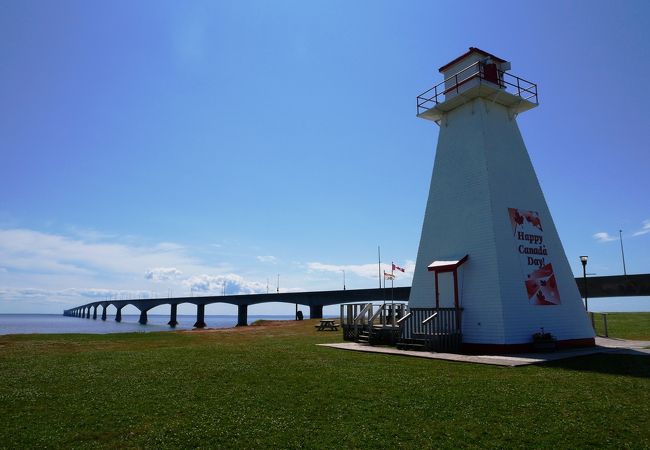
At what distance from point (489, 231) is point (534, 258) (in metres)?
2.69

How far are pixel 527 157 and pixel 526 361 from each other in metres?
11.6

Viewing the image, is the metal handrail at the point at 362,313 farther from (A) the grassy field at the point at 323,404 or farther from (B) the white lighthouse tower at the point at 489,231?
(A) the grassy field at the point at 323,404

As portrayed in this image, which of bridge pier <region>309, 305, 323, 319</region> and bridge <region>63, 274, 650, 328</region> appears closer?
bridge <region>63, 274, 650, 328</region>

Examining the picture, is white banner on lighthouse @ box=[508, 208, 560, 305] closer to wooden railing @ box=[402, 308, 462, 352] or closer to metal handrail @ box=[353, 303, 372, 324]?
wooden railing @ box=[402, 308, 462, 352]

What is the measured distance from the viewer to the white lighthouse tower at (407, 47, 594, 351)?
59.2 ft

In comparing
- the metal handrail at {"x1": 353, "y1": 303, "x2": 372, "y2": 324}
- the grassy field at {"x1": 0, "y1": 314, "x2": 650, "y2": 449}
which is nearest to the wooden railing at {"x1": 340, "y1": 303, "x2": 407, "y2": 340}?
the metal handrail at {"x1": 353, "y1": 303, "x2": 372, "y2": 324}

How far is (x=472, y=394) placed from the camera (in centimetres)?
938

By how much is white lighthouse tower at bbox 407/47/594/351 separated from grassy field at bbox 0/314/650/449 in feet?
14.2

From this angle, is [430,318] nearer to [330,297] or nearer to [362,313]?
[362,313]

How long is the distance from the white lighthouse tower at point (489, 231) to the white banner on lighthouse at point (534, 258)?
0.16 feet

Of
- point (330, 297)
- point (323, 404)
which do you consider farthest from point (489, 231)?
point (330, 297)

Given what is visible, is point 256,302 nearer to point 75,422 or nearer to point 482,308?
point 482,308

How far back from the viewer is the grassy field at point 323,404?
681cm

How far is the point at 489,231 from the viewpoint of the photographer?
61.6ft
